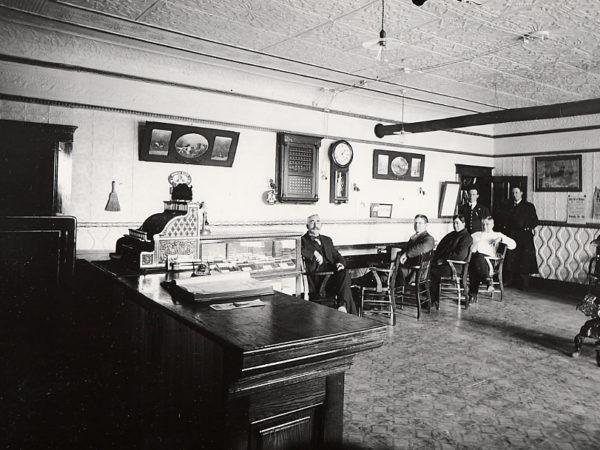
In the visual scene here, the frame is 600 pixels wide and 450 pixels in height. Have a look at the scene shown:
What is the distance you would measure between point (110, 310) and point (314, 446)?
2.61 metres

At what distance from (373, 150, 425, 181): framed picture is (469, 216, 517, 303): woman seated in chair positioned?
158 centimetres

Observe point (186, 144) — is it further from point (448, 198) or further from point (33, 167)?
point (448, 198)

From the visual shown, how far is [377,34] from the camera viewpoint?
17.0ft

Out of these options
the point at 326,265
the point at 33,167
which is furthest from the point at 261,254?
the point at 33,167

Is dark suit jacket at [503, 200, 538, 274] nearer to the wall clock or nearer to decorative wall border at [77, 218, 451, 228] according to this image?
decorative wall border at [77, 218, 451, 228]

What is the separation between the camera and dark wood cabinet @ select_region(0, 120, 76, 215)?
496cm

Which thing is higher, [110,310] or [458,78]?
[458,78]

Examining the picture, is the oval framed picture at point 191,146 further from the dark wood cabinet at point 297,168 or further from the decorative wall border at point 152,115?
the dark wood cabinet at point 297,168

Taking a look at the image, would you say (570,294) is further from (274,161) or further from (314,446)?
(314,446)

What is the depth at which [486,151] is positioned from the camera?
10.4 metres

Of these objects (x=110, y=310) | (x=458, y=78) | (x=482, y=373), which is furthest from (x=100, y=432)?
(x=458, y=78)

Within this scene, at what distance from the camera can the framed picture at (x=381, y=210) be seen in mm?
8516

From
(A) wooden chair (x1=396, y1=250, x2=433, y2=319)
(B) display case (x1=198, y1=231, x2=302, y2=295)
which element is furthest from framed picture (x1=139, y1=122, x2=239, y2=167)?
(A) wooden chair (x1=396, y1=250, x2=433, y2=319)

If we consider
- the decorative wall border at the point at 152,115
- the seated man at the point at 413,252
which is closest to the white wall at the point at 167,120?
the decorative wall border at the point at 152,115
